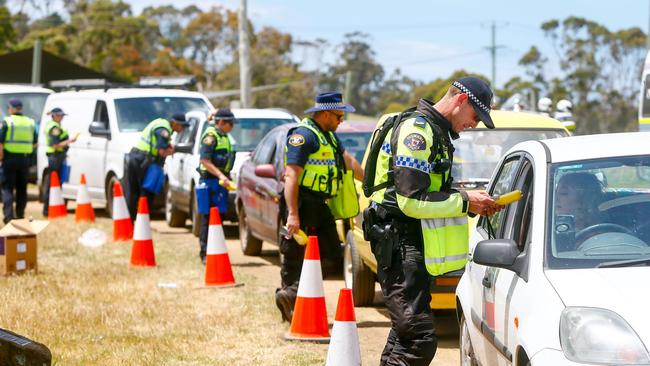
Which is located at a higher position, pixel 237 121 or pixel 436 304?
pixel 237 121

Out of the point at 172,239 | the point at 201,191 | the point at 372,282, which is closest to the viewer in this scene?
the point at 372,282

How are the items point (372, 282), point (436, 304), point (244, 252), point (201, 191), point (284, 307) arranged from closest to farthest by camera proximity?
point (436, 304)
point (284, 307)
point (372, 282)
point (201, 191)
point (244, 252)

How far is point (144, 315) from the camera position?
32.0 ft

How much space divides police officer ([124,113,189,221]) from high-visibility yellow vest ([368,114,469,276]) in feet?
32.1

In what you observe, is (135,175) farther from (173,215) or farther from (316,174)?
(316,174)

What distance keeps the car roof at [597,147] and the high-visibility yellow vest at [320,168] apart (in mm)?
2771

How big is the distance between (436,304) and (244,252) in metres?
6.18

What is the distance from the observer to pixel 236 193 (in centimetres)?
A: 1480

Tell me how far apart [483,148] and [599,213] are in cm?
430

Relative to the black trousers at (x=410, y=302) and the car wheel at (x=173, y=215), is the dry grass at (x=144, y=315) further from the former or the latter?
the car wheel at (x=173, y=215)

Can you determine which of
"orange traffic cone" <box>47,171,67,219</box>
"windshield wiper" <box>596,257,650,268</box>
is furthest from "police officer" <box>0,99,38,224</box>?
"windshield wiper" <box>596,257,650,268</box>

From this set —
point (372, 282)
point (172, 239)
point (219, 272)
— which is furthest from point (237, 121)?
point (372, 282)

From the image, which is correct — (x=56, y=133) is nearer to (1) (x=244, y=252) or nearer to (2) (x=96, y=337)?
(1) (x=244, y=252)

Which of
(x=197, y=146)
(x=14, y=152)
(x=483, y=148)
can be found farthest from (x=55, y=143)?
(x=483, y=148)
